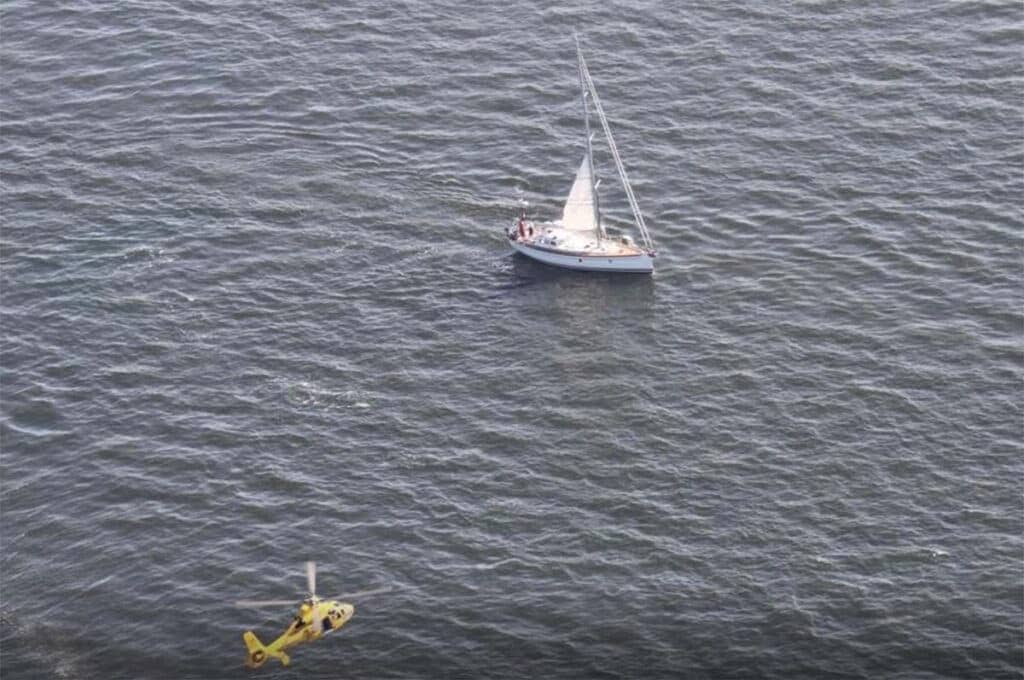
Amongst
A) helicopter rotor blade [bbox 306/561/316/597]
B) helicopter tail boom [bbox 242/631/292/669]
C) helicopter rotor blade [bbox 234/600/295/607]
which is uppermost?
helicopter rotor blade [bbox 306/561/316/597]

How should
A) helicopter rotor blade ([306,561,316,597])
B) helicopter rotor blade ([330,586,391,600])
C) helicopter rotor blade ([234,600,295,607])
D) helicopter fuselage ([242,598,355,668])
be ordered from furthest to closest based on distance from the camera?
helicopter rotor blade ([330,586,391,600]), helicopter fuselage ([242,598,355,668]), helicopter rotor blade ([234,600,295,607]), helicopter rotor blade ([306,561,316,597])

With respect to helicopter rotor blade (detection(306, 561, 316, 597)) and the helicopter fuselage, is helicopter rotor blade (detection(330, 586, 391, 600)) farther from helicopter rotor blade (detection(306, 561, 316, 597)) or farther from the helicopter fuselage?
helicopter rotor blade (detection(306, 561, 316, 597))

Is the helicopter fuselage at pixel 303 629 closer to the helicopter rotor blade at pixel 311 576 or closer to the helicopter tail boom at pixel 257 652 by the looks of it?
the helicopter tail boom at pixel 257 652

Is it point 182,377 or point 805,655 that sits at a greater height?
point 182,377

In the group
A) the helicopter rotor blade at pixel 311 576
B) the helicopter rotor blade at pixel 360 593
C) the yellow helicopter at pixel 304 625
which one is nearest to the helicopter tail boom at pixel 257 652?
the yellow helicopter at pixel 304 625

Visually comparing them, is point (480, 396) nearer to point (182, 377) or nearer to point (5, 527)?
point (182, 377)

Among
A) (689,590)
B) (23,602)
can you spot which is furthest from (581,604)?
(23,602)

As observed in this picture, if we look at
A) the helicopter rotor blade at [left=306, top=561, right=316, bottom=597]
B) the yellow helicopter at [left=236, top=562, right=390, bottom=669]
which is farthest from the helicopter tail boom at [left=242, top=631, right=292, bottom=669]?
the helicopter rotor blade at [left=306, top=561, right=316, bottom=597]

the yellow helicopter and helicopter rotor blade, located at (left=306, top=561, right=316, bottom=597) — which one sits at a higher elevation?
helicopter rotor blade, located at (left=306, top=561, right=316, bottom=597)
